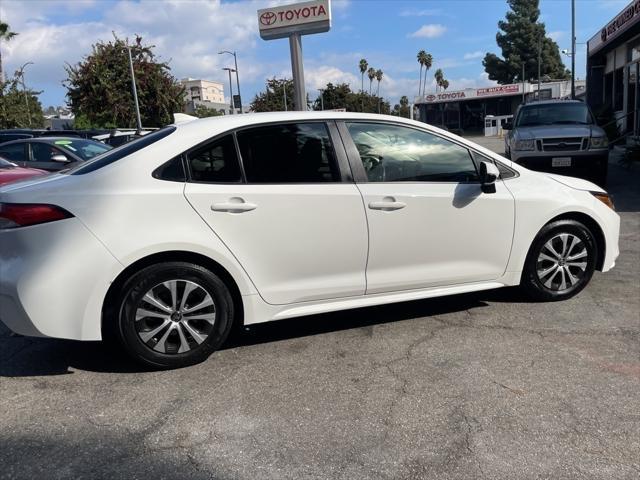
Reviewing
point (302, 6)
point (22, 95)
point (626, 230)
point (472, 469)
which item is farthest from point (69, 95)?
point (472, 469)

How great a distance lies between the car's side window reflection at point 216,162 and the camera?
3566 millimetres

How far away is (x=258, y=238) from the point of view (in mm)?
3600

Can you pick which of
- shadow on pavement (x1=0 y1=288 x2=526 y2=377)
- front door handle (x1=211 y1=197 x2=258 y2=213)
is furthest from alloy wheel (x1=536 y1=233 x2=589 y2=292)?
front door handle (x1=211 y1=197 x2=258 y2=213)

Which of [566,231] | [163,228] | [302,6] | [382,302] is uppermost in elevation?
[302,6]

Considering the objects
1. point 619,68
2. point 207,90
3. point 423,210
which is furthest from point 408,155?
point 207,90

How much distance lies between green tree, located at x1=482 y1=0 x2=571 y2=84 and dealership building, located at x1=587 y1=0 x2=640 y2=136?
1989 inches

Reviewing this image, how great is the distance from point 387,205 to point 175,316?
1618mm

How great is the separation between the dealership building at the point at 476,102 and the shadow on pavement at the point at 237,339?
184ft

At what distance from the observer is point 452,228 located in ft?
13.4

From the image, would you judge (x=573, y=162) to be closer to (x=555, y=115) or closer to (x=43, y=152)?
(x=555, y=115)

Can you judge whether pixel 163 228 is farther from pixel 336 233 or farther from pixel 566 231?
pixel 566 231

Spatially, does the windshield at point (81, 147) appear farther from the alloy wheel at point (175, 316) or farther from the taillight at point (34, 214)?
the alloy wheel at point (175, 316)

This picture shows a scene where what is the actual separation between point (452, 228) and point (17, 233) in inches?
114

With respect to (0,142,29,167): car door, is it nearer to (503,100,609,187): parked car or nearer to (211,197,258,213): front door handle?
(211,197,258,213): front door handle
